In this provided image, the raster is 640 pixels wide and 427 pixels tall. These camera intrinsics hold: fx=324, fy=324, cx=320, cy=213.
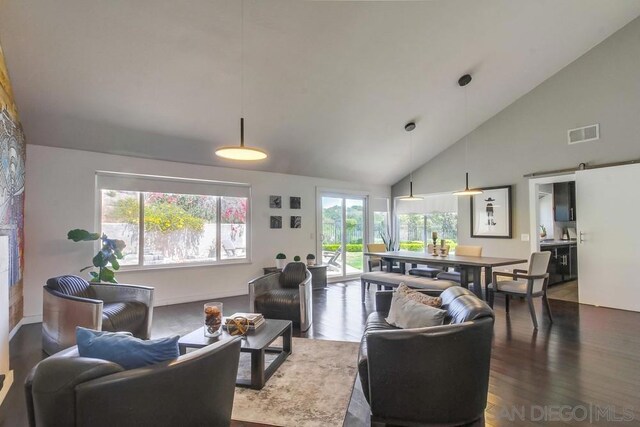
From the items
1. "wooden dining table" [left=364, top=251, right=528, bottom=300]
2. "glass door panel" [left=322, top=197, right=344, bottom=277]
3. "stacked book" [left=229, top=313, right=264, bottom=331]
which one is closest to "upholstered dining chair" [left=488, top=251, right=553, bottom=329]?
"wooden dining table" [left=364, top=251, right=528, bottom=300]

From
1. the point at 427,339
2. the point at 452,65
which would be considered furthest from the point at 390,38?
the point at 427,339

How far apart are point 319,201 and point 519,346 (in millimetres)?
4740

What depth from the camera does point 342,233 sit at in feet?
25.5

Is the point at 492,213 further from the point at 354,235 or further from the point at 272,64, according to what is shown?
the point at 272,64

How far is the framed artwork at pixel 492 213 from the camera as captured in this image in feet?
20.9

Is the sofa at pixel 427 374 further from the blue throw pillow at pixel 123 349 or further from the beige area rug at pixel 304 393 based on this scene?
the blue throw pillow at pixel 123 349

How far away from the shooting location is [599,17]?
471 centimetres

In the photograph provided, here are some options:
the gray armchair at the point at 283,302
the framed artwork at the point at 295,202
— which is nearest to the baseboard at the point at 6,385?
the gray armchair at the point at 283,302

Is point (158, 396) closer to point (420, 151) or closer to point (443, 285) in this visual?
point (443, 285)

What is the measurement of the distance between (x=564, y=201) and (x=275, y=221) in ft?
20.6

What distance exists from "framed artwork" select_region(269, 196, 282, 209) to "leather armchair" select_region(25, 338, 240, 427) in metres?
4.93

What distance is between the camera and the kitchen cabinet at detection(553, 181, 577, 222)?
22.8ft

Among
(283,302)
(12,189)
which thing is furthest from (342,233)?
(12,189)

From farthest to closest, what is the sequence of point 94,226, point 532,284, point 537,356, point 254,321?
1. point 94,226
2. point 532,284
3. point 537,356
4. point 254,321
